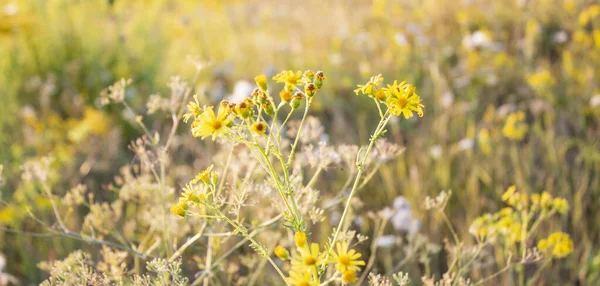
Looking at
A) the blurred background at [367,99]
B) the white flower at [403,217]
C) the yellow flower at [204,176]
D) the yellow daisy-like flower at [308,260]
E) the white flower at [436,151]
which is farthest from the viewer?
the white flower at [436,151]

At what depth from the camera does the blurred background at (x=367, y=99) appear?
2379 millimetres

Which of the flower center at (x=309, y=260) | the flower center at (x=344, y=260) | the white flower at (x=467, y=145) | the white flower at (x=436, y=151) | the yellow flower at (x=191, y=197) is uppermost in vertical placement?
the yellow flower at (x=191, y=197)

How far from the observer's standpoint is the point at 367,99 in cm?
342

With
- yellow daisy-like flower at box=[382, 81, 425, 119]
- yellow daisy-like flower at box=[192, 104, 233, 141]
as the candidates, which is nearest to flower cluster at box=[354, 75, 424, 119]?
yellow daisy-like flower at box=[382, 81, 425, 119]

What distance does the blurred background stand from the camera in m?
2.38

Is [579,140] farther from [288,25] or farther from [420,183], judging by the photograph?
[288,25]

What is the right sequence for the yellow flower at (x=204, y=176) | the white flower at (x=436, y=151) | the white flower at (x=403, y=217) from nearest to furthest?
the yellow flower at (x=204, y=176) → the white flower at (x=403, y=217) → the white flower at (x=436, y=151)

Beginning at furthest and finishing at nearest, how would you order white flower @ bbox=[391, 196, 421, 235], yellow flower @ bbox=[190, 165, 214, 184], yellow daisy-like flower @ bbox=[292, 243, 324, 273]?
1. white flower @ bbox=[391, 196, 421, 235]
2. yellow flower @ bbox=[190, 165, 214, 184]
3. yellow daisy-like flower @ bbox=[292, 243, 324, 273]

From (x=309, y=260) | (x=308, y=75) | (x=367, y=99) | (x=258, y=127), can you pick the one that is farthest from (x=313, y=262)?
(x=367, y=99)

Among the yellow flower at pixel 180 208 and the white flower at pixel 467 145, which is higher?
the yellow flower at pixel 180 208

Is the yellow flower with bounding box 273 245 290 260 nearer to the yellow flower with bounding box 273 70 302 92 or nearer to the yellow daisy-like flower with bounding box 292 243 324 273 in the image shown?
the yellow daisy-like flower with bounding box 292 243 324 273

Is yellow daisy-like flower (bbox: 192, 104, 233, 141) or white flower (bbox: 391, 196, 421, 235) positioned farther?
white flower (bbox: 391, 196, 421, 235)

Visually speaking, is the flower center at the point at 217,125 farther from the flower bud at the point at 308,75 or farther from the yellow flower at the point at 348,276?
the yellow flower at the point at 348,276

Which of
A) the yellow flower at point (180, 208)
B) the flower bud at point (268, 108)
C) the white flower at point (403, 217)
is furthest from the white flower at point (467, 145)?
the yellow flower at point (180, 208)
